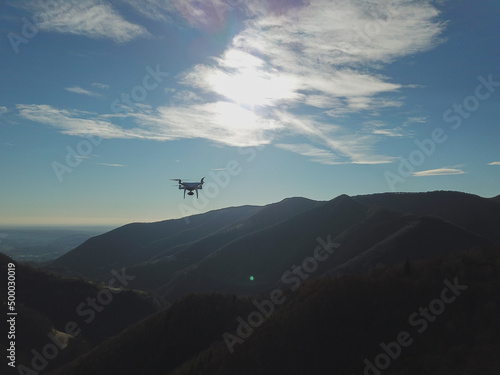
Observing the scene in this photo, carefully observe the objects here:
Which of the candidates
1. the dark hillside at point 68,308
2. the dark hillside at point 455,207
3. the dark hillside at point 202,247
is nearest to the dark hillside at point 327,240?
the dark hillside at point 202,247

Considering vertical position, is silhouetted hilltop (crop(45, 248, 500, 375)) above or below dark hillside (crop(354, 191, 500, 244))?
below

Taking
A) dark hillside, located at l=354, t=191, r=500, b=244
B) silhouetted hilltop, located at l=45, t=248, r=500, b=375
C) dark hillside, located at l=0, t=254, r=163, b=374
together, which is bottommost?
dark hillside, located at l=0, t=254, r=163, b=374

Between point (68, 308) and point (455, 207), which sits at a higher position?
point (455, 207)

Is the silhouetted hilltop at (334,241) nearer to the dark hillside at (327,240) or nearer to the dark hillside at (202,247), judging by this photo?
the dark hillside at (327,240)

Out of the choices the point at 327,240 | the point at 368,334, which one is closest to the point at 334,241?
the point at 327,240

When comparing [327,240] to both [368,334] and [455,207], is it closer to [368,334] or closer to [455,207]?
[455,207]

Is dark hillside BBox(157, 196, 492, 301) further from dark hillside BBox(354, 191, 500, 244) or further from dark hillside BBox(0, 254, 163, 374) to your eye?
dark hillside BBox(0, 254, 163, 374)

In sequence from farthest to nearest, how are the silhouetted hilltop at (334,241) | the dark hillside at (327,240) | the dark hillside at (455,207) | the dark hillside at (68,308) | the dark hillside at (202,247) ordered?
the dark hillside at (202,247) → the dark hillside at (455,207) → the silhouetted hilltop at (334,241) → the dark hillside at (327,240) → the dark hillside at (68,308)

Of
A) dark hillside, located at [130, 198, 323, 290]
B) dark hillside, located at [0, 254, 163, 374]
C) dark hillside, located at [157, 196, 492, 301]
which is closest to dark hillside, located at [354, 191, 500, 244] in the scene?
dark hillside, located at [157, 196, 492, 301]

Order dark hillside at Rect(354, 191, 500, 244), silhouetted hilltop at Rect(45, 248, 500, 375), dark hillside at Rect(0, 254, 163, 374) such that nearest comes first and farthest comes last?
silhouetted hilltop at Rect(45, 248, 500, 375) → dark hillside at Rect(0, 254, 163, 374) → dark hillside at Rect(354, 191, 500, 244)
